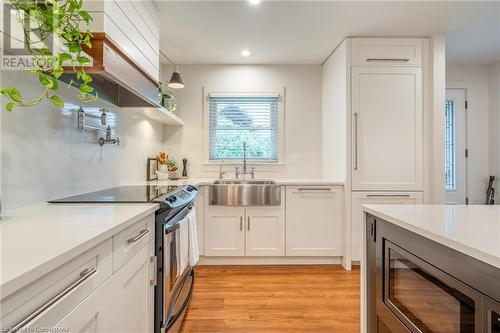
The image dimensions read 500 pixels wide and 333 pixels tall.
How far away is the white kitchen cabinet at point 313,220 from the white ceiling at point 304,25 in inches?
62.0

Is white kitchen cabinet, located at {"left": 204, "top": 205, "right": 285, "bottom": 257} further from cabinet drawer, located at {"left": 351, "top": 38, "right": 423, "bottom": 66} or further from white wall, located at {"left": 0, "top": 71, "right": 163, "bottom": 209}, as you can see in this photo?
cabinet drawer, located at {"left": 351, "top": 38, "right": 423, "bottom": 66}

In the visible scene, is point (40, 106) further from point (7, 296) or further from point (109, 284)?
point (7, 296)

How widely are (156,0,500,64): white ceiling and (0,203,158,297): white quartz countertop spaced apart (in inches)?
71.6

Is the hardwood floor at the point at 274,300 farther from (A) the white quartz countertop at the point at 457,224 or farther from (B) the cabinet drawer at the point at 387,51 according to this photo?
(B) the cabinet drawer at the point at 387,51

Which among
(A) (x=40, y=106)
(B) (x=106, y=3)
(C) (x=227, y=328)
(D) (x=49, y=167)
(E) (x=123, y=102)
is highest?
(B) (x=106, y=3)

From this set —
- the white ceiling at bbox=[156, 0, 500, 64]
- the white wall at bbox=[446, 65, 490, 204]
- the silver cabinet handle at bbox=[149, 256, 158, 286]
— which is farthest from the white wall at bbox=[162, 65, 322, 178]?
the silver cabinet handle at bbox=[149, 256, 158, 286]

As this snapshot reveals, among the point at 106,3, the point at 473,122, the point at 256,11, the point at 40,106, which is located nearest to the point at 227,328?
the point at 40,106

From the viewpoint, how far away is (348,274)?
2680mm

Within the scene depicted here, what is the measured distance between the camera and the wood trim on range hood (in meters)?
1.28

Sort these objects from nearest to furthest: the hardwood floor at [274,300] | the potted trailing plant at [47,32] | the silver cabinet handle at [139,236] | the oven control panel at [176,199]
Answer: the potted trailing plant at [47,32] < the silver cabinet handle at [139,236] < the oven control panel at [176,199] < the hardwood floor at [274,300]

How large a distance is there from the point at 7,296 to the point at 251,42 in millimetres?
2877

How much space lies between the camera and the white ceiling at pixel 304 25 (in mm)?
2264

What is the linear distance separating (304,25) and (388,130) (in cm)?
136

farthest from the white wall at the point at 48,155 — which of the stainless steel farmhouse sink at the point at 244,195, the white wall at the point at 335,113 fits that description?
the white wall at the point at 335,113
